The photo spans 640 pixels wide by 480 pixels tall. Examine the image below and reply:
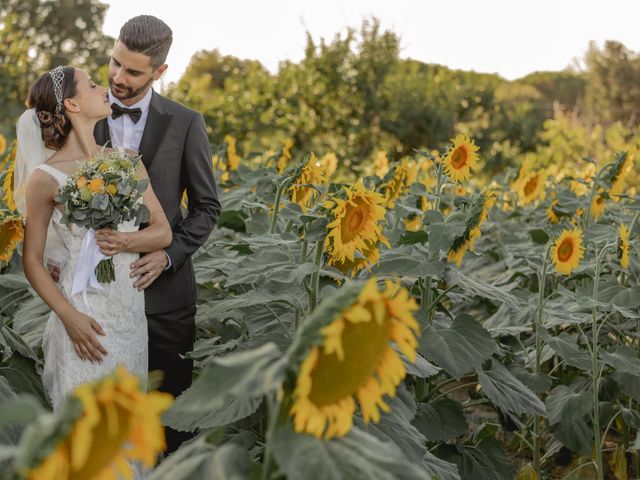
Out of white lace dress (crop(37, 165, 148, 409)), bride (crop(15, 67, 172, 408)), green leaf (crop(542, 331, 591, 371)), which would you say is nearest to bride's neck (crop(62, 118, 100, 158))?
bride (crop(15, 67, 172, 408))

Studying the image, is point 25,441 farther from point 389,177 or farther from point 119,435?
point 389,177

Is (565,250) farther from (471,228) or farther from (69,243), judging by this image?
(69,243)

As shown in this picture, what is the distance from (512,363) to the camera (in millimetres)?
3885

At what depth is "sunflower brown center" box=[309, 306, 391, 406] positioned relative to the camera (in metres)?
1.22

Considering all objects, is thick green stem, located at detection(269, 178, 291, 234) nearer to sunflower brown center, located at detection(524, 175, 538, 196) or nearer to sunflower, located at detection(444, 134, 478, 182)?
sunflower, located at detection(444, 134, 478, 182)

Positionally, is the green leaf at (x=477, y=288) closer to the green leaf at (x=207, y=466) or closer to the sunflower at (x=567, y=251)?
the sunflower at (x=567, y=251)

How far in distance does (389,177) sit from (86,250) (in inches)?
60.8

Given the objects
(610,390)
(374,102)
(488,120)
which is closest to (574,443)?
(610,390)

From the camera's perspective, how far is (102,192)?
248 cm

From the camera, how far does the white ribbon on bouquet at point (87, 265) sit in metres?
2.63

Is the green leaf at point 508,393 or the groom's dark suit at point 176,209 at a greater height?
the groom's dark suit at point 176,209

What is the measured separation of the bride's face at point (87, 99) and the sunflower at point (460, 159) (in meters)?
1.57

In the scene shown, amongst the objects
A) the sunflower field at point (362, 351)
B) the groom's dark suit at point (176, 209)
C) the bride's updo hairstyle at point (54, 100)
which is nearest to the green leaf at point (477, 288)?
the sunflower field at point (362, 351)

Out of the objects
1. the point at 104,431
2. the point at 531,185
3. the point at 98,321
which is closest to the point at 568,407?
the point at 98,321
